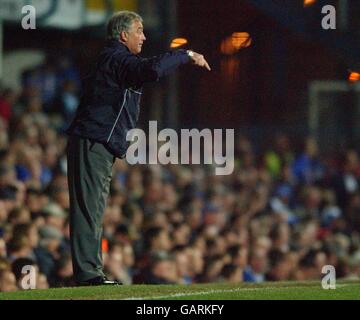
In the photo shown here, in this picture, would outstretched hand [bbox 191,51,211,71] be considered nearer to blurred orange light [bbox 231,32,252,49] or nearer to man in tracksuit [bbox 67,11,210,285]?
man in tracksuit [bbox 67,11,210,285]

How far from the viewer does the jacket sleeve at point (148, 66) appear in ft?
33.3

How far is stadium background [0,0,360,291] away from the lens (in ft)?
46.7

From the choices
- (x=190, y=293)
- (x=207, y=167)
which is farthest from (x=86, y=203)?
(x=207, y=167)

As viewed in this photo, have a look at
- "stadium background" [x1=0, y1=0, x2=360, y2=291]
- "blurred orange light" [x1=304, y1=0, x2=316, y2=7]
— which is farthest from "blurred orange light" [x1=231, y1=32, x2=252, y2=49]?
"blurred orange light" [x1=304, y1=0, x2=316, y2=7]

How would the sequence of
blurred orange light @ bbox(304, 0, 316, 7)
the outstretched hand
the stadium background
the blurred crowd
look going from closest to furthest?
the outstretched hand → the blurred crowd → the stadium background → blurred orange light @ bbox(304, 0, 316, 7)

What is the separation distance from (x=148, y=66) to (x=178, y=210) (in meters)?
7.51

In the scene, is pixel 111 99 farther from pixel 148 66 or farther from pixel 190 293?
pixel 190 293

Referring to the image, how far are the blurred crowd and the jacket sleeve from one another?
218 centimetres

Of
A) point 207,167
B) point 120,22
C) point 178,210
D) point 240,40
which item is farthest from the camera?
point 240,40

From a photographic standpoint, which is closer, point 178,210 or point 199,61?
point 199,61

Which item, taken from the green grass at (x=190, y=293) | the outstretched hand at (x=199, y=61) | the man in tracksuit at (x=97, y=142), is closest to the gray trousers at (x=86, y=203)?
the man in tracksuit at (x=97, y=142)

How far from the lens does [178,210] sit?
57.6ft
